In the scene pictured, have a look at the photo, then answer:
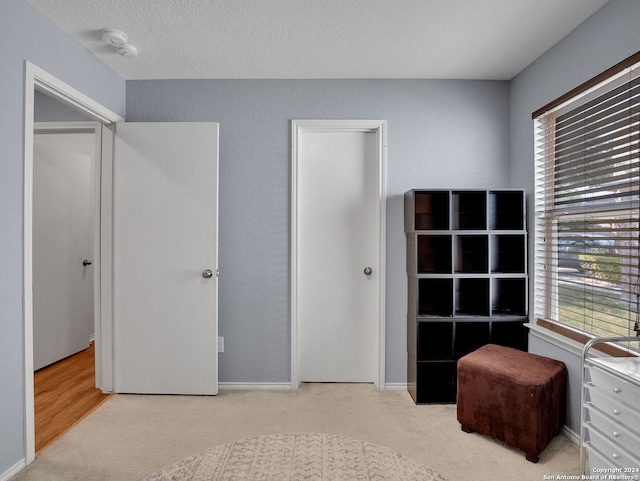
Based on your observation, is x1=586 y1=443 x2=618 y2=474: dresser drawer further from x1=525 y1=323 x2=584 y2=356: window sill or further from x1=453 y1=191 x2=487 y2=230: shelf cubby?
x1=453 y1=191 x2=487 y2=230: shelf cubby

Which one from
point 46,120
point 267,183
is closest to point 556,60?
point 267,183

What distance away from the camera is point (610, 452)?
1.52 m

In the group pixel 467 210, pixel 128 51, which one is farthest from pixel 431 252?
pixel 128 51

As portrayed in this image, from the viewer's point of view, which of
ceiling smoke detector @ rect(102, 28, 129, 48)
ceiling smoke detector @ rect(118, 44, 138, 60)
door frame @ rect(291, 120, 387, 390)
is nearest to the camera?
ceiling smoke detector @ rect(102, 28, 129, 48)

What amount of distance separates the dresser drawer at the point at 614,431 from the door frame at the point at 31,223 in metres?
2.82

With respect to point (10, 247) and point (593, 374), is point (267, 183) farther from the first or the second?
point (593, 374)

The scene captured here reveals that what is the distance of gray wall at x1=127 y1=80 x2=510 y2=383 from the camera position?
292cm

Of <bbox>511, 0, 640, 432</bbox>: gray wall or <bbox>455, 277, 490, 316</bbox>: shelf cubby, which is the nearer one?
<bbox>511, 0, 640, 432</bbox>: gray wall

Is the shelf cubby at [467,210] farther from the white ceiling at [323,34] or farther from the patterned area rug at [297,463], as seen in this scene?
the patterned area rug at [297,463]

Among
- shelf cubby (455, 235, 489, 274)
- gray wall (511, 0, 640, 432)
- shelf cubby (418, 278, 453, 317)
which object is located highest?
gray wall (511, 0, 640, 432)

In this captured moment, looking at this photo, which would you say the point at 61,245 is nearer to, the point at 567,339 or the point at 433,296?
the point at 433,296

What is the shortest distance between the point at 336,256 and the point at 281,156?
0.93 metres

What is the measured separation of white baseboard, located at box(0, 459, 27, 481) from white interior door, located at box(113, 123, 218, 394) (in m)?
0.88

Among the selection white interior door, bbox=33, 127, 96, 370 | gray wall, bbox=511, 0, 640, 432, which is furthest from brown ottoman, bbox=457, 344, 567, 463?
white interior door, bbox=33, 127, 96, 370
